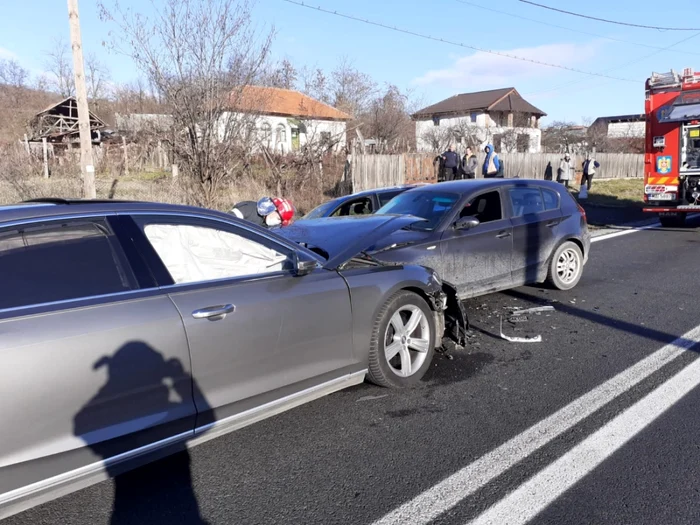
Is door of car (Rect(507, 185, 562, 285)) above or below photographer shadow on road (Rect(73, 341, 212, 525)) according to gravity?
above

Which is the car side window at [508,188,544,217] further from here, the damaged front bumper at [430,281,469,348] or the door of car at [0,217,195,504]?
the door of car at [0,217,195,504]

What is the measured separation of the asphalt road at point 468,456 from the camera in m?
2.88

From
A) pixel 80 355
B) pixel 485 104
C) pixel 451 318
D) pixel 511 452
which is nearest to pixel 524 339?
pixel 451 318

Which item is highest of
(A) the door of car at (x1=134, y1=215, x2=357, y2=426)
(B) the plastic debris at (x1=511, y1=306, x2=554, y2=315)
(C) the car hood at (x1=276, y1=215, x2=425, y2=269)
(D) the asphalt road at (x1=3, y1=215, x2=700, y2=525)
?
(C) the car hood at (x1=276, y1=215, x2=425, y2=269)

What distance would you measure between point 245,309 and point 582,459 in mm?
2095

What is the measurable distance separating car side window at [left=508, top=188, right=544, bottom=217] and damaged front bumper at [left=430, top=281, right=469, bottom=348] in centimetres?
242

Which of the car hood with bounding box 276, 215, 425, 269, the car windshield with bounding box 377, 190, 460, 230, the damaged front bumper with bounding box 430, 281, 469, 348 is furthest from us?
the car windshield with bounding box 377, 190, 460, 230

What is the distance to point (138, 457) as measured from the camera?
2881 millimetres

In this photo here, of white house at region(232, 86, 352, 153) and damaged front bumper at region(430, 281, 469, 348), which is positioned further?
white house at region(232, 86, 352, 153)

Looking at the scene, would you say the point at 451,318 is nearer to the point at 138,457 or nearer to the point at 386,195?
the point at 138,457

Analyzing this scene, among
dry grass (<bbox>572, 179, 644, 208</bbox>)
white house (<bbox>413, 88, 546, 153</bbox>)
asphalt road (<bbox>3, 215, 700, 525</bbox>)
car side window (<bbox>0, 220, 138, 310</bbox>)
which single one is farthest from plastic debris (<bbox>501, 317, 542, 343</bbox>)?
white house (<bbox>413, 88, 546, 153</bbox>)

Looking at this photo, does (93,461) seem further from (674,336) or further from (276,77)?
(276,77)

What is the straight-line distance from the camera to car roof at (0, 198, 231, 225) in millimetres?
2760

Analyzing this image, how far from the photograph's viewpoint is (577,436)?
3574mm
